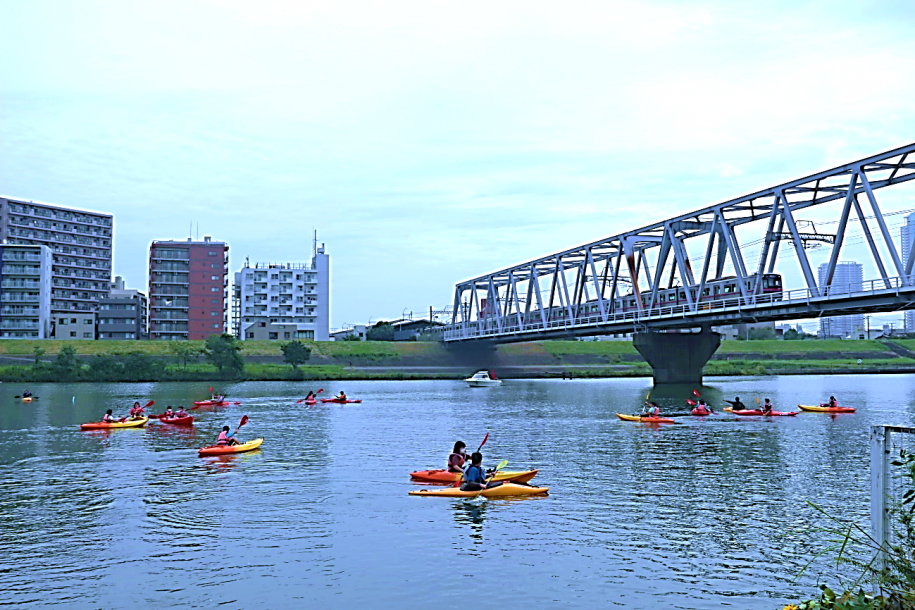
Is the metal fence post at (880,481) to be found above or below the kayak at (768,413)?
above

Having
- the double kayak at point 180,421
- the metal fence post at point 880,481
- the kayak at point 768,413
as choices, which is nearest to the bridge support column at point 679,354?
the kayak at point 768,413

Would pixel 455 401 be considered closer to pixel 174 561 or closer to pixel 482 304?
pixel 174 561

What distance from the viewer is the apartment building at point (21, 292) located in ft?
442

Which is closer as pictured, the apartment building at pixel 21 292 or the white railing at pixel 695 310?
the white railing at pixel 695 310

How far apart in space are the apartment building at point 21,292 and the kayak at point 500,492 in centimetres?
13073

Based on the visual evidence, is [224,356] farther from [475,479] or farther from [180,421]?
[475,479]

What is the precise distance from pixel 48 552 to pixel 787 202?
5211cm

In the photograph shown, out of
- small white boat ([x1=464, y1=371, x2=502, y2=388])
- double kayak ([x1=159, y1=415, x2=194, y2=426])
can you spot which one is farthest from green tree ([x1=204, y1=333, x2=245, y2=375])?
double kayak ([x1=159, y1=415, x2=194, y2=426])

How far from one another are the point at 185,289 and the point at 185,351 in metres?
42.5

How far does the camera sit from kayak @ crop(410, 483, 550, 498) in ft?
84.0

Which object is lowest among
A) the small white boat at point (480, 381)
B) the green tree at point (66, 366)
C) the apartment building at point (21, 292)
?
the small white boat at point (480, 381)

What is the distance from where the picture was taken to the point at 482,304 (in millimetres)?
134250

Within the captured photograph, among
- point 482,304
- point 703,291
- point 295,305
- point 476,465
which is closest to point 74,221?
point 295,305

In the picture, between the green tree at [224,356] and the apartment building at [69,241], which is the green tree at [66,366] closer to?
the green tree at [224,356]
